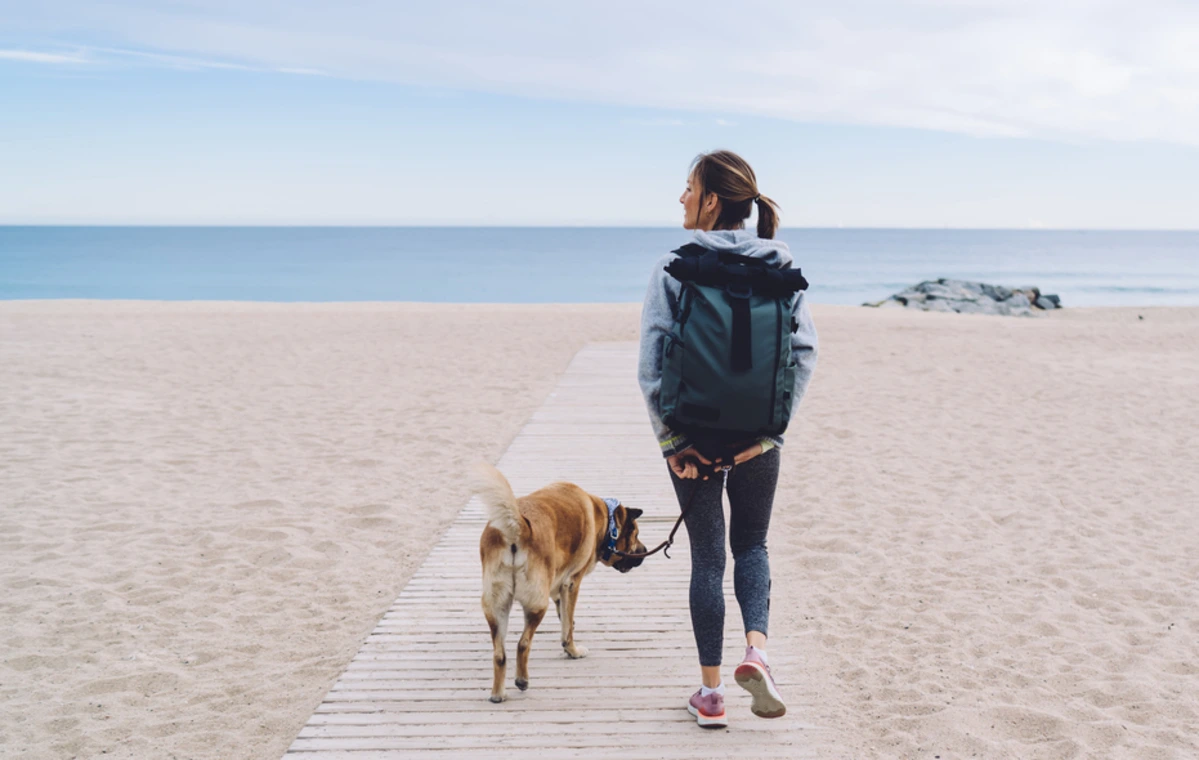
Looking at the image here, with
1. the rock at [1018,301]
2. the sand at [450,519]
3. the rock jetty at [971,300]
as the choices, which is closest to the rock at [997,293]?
the rock jetty at [971,300]

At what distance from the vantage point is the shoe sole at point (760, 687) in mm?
2574

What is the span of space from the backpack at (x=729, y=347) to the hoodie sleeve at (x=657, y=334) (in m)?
0.04

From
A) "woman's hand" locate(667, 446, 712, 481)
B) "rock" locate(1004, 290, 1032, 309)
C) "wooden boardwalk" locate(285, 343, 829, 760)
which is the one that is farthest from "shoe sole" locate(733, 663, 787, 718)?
"rock" locate(1004, 290, 1032, 309)

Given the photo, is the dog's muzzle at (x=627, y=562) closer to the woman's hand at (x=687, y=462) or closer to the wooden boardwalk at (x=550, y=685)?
the wooden boardwalk at (x=550, y=685)

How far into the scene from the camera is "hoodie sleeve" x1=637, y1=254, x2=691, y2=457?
2498 mm

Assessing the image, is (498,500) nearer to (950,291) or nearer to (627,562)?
(627,562)

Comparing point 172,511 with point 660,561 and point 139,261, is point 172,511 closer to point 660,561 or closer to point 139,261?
point 660,561

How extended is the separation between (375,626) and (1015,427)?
7.28 metres

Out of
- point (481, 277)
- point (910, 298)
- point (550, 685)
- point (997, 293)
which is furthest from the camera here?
point (481, 277)

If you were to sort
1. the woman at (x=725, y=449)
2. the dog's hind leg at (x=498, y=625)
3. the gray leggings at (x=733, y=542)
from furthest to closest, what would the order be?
the dog's hind leg at (x=498, y=625), the gray leggings at (x=733, y=542), the woman at (x=725, y=449)

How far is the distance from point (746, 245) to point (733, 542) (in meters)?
0.97

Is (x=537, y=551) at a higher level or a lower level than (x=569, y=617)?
higher

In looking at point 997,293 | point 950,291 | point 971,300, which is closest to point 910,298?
point 971,300

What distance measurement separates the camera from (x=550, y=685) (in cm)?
325
